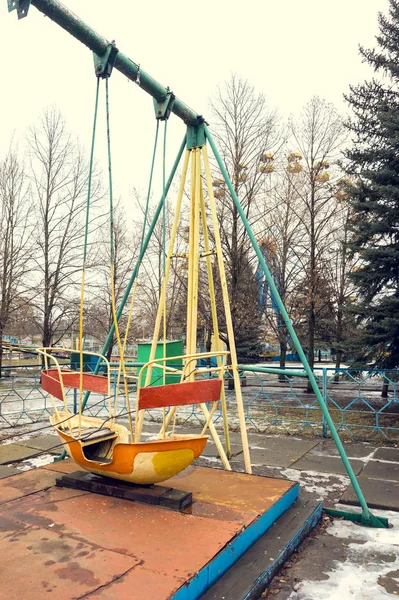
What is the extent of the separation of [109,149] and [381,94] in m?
11.6

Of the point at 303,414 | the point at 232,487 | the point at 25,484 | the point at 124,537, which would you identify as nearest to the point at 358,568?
the point at 232,487

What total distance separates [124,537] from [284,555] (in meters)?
1.35

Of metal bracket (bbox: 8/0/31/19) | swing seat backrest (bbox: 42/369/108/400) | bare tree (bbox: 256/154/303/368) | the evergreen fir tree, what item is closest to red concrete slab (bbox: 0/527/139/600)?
swing seat backrest (bbox: 42/369/108/400)

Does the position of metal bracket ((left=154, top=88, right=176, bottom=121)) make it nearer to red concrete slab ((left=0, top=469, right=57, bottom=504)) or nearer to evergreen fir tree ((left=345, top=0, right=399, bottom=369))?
red concrete slab ((left=0, top=469, right=57, bottom=504))

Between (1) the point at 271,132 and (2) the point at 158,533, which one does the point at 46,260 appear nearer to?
(1) the point at 271,132

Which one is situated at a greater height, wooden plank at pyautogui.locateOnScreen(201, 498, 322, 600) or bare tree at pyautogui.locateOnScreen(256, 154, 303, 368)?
bare tree at pyautogui.locateOnScreen(256, 154, 303, 368)

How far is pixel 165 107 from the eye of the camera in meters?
5.20

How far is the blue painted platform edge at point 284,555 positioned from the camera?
10.6 feet

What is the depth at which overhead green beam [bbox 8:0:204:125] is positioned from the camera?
3.98 m

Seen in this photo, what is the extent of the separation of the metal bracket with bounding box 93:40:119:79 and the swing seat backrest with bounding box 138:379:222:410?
3144 mm

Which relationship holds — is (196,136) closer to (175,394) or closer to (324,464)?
(175,394)

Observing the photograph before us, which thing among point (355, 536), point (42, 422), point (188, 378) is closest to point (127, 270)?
point (42, 422)

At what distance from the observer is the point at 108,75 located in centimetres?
456

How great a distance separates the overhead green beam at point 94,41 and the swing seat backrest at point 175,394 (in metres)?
3.30
